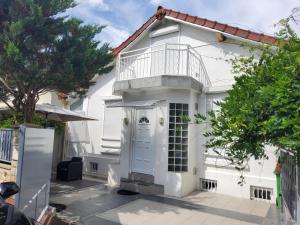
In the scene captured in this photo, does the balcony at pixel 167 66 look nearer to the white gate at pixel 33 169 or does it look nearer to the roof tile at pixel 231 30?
the roof tile at pixel 231 30

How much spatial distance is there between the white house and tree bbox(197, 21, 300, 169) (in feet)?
24.0

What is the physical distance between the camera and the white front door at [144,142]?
1091 cm

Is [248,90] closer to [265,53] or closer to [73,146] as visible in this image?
[265,53]

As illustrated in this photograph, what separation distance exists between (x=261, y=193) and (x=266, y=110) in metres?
8.83

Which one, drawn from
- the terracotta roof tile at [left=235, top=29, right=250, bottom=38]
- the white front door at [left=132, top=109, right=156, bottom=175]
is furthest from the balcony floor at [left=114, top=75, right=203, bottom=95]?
the terracotta roof tile at [left=235, top=29, right=250, bottom=38]

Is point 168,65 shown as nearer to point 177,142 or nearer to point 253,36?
point 177,142

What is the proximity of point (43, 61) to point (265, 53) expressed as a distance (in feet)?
23.0

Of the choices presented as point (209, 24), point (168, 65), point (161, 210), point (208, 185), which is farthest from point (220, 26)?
point (161, 210)

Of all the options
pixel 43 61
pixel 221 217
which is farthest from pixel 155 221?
pixel 43 61

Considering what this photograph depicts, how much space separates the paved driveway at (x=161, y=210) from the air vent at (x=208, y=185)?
1.90 feet

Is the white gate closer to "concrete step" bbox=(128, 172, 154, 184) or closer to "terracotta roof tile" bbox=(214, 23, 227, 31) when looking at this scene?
"concrete step" bbox=(128, 172, 154, 184)

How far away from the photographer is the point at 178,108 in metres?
10.7

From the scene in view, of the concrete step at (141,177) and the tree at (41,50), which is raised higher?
the tree at (41,50)

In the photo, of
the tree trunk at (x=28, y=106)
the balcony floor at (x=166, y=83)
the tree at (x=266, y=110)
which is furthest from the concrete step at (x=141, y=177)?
the tree at (x=266, y=110)
